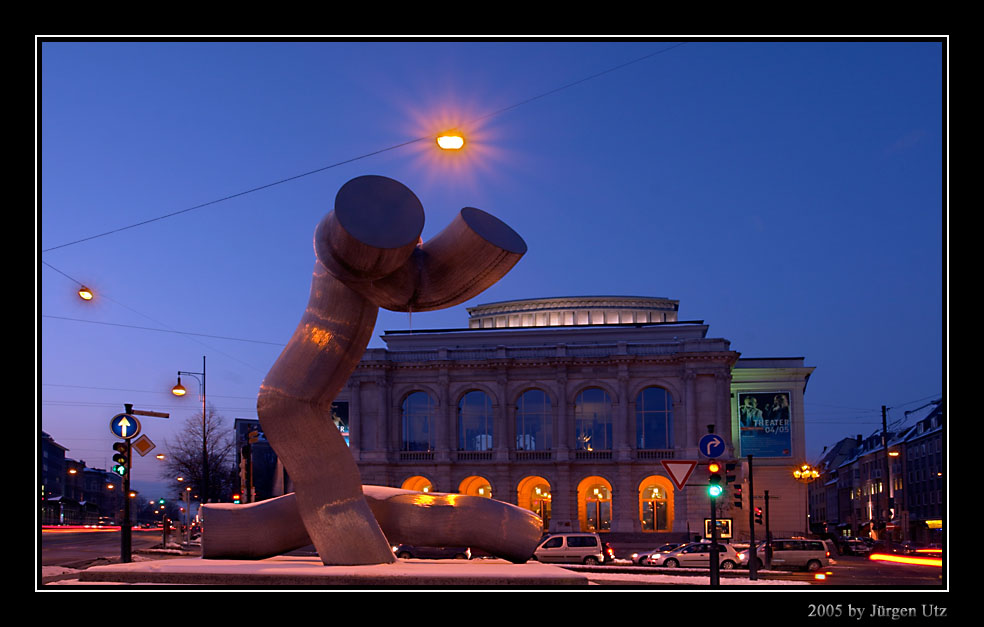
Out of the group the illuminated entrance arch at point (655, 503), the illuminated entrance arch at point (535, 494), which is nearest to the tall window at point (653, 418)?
the illuminated entrance arch at point (655, 503)

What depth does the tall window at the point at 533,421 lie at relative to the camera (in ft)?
254

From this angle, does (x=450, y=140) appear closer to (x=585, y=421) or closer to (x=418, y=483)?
(x=585, y=421)

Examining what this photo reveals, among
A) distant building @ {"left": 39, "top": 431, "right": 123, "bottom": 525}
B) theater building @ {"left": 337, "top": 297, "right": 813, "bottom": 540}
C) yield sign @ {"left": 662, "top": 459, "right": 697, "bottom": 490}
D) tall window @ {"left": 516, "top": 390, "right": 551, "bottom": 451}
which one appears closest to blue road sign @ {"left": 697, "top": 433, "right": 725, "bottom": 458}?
yield sign @ {"left": 662, "top": 459, "right": 697, "bottom": 490}

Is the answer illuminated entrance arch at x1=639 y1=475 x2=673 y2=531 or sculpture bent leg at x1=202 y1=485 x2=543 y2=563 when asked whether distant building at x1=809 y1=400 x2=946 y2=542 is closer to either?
illuminated entrance arch at x1=639 y1=475 x2=673 y2=531

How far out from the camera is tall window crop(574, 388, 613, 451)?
251 ft

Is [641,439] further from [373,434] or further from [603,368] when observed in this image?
[373,434]

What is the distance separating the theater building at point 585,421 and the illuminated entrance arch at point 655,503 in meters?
0.09

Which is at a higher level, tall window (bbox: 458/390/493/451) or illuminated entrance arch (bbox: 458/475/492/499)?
tall window (bbox: 458/390/493/451)

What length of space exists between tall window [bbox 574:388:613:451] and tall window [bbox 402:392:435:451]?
11.5 metres

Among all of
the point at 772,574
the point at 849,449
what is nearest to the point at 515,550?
the point at 772,574

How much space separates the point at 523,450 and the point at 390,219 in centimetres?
6204

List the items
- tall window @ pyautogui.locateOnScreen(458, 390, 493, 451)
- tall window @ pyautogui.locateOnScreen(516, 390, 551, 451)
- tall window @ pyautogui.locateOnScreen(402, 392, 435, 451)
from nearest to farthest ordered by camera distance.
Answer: tall window @ pyautogui.locateOnScreen(516, 390, 551, 451)
tall window @ pyautogui.locateOnScreen(458, 390, 493, 451)
tall window @ pyautogui.locateOnScreen(402, 392, 435, 451)

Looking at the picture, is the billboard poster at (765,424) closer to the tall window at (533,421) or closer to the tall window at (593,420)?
the tall window at (593,420)
